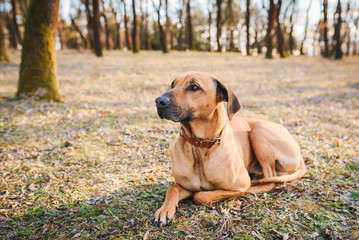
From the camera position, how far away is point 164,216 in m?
2.89

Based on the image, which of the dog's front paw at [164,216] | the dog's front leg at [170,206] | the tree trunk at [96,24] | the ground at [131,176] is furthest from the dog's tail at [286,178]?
the tree trunk at [96,24]

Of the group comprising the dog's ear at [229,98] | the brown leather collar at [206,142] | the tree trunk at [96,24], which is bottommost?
the brown leather collar at [206,142]

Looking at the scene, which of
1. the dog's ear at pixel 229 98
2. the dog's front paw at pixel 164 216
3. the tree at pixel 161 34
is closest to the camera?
the dog's front paw at pixel 164 216

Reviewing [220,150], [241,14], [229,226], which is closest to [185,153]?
[220,150]

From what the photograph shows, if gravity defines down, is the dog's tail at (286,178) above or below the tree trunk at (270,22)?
below

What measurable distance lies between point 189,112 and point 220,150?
0.71 m

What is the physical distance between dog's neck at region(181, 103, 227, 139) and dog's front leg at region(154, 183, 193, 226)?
0.78m

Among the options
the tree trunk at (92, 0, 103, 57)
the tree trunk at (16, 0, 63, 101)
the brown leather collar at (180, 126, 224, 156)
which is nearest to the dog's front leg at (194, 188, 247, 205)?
the brown leather collar at (180, 126, 224, 156)

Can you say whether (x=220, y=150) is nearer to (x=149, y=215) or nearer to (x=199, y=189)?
(x=199, y=189)

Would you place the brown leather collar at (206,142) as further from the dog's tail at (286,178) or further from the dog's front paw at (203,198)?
the dog's tail at (286,178)

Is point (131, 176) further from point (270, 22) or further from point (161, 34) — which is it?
point (161, 34)

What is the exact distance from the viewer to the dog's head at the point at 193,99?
2.80m

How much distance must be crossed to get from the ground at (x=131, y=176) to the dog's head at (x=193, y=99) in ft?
4.20

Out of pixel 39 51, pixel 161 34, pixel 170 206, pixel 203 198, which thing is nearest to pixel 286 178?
pixel 203 198
